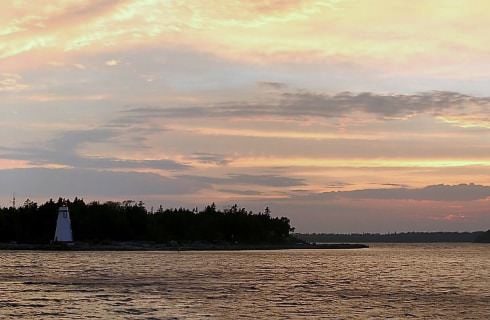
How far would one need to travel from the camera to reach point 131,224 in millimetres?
164125

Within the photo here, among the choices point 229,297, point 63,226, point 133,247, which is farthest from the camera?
point 133,247

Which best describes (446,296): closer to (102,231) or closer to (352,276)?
(352,276)

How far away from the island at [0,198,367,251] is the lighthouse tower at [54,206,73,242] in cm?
131

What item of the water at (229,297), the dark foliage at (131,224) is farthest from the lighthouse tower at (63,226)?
the water at (229,297)

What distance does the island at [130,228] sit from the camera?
154 metres

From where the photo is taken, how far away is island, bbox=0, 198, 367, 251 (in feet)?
505

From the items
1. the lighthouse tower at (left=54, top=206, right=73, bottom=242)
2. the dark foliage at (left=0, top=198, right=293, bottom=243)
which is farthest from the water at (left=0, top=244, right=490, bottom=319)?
the dark foliage at (left=0, top=198, right=293, bottom=243)

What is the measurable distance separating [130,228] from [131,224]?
95 centimetres

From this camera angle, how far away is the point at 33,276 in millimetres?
58656

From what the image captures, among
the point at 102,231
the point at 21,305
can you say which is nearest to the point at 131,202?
the point at 102,231

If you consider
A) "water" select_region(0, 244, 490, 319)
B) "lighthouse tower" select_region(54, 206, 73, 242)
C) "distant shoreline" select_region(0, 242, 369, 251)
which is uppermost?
"lighthouse tower" select_region(54, 206, 73, 242)

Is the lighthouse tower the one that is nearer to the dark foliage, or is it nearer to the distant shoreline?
the distant shoreline

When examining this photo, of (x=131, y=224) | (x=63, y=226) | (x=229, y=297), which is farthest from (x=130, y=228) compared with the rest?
(x=229, y=297)

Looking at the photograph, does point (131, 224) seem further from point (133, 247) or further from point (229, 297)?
point (229, 297)
